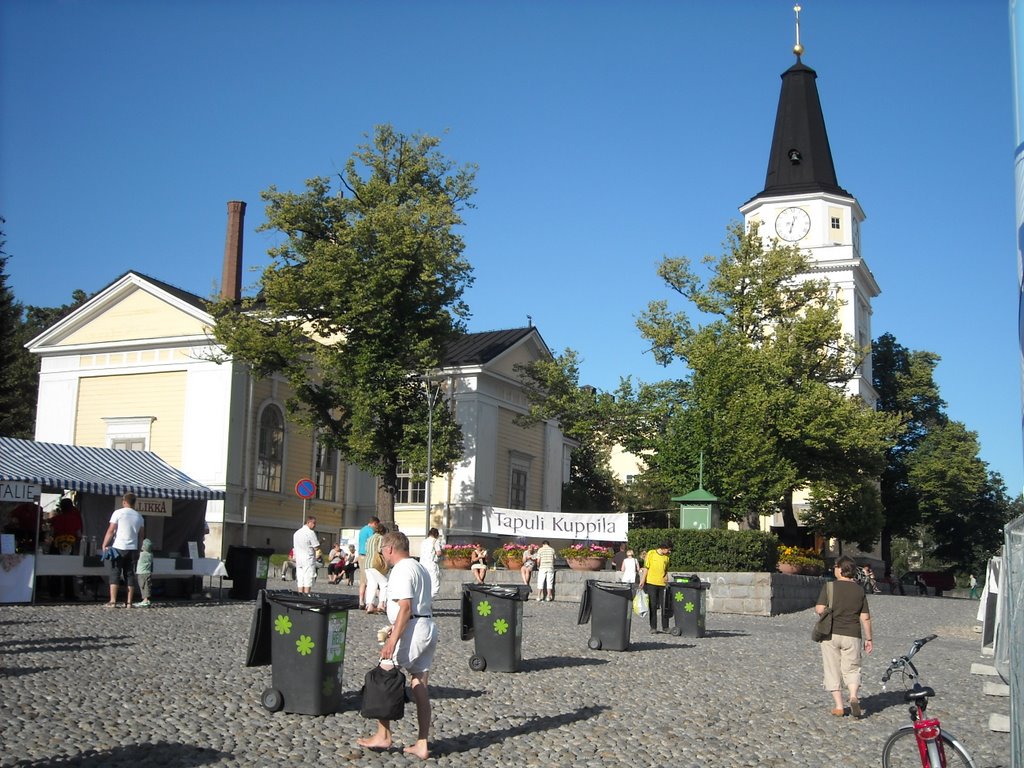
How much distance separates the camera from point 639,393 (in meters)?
42.5

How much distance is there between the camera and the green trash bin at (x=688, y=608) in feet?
65.3

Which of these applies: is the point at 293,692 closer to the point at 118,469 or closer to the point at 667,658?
the point at 667,658

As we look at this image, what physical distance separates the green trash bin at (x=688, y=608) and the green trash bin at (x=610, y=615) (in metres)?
3.54

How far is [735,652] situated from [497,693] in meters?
6.84

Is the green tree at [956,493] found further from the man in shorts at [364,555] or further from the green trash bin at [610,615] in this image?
the green trash bin at [610,615]

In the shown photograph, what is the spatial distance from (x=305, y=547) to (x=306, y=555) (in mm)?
163

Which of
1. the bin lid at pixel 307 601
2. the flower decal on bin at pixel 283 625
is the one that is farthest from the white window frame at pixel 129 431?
the flower decal on bin at pixel 283 625

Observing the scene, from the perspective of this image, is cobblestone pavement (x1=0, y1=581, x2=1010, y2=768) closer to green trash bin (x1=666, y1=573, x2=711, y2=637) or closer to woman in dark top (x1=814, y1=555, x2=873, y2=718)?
woman in dark top (x1=814, y1=555, x2=873, y2=718)

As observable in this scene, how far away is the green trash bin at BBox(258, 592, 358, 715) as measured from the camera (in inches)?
387

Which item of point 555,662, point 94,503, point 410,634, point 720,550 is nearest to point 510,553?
point 720,550

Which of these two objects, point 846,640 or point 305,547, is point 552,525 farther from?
point 846,640

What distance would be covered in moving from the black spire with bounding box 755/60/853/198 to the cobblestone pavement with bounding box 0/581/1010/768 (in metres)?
46.1

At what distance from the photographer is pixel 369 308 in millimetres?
35938

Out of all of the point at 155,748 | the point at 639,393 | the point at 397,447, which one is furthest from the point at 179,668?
the point at 639,393
